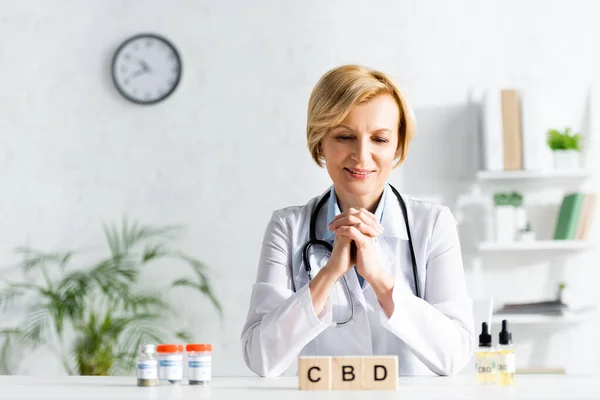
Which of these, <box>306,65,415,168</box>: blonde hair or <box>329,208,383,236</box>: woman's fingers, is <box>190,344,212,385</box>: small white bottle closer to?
<box>329,208,383,236</box>: woman's fingers

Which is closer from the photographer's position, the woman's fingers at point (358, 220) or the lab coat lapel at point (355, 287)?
the woman's fingers at point (358, 220)

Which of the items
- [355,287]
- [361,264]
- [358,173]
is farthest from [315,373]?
[358,173]

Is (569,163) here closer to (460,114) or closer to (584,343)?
(460,114)

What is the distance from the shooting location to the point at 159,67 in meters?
3.84

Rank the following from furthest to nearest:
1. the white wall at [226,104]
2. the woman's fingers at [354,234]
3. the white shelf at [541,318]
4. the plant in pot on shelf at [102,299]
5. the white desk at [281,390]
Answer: the white wall at [226,104]
the plant in pot on shelf at [102,299]
the white shelf at [541,318]
the woman's fingers at [354,234]
the white desk at [281,390]

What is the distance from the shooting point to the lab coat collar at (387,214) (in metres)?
1.91

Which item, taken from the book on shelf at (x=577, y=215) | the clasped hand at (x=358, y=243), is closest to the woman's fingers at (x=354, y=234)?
the clasped hand at (x=358, y=243)

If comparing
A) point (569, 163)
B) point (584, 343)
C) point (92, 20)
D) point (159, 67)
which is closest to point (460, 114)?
point (569, 163)

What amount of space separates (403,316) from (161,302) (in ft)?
7.30

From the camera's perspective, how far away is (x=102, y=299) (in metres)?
3.67

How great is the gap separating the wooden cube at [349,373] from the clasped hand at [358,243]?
1.23 feet

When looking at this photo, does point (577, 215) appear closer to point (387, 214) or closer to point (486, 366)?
point (387, 214)

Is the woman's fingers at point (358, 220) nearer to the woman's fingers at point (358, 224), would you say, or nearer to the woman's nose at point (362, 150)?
the woman's fingers at point (358, 224)

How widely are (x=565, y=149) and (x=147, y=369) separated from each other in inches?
101
